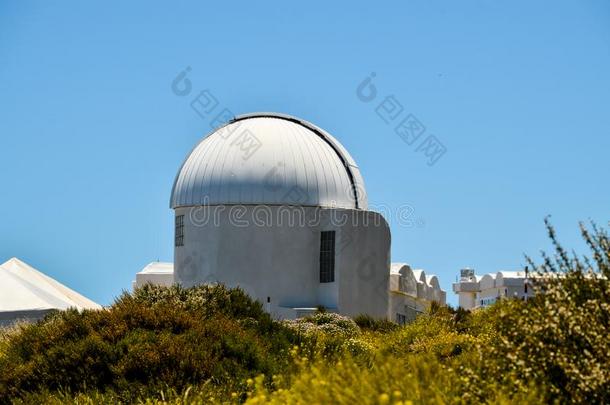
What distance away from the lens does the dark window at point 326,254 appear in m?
35.8

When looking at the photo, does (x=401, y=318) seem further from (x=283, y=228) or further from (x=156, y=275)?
(x=156, y=275)

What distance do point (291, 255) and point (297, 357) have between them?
2368cm

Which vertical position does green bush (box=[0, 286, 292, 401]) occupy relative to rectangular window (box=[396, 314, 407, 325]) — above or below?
below

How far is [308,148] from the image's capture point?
120 feet

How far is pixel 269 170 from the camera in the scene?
3528 centimetres

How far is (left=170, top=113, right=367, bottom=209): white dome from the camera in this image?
116 feet

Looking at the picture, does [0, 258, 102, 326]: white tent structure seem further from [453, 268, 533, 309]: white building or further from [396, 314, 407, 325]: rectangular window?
[453, 268, 533, 309]: white building

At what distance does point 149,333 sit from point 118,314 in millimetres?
1188

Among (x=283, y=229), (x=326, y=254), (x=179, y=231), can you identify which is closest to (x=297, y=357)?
(x=283, y=229)

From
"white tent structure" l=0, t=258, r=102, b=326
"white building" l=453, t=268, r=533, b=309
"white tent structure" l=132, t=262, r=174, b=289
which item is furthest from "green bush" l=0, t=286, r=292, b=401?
"white building" l=453, t=268, r=533, b=309

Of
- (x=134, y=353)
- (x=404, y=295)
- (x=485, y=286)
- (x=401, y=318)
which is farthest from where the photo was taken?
(x=485, y=286)

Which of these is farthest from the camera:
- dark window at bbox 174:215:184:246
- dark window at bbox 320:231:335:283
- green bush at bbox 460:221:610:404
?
dark window at bbox 174:215:184:246

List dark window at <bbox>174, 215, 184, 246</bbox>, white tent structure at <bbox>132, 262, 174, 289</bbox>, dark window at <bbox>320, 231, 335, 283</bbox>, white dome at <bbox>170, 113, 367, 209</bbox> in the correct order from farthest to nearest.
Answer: white tent structure at <bbox>132, 262, 174, 289</bbox> < dark window at <bbox>174, 215, 184, 246</bbox> < dark window at <bbox>320, 231, 335, 283</bbox> < white dome at <bbox>170, 113, 367, 209</bbox>

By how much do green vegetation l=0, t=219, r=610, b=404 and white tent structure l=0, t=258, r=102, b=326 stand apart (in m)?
4.91
